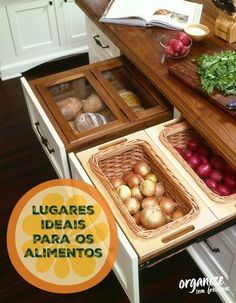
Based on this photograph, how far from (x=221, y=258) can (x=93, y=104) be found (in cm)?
72

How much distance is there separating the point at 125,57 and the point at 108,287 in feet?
3.08

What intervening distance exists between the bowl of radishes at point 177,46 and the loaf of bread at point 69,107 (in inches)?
14.5

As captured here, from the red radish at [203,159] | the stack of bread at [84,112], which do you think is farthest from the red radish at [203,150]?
the stack of bread at [84,112]

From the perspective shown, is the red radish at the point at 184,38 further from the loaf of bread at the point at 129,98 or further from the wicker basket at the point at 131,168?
the wicker basket at the point at 131,168

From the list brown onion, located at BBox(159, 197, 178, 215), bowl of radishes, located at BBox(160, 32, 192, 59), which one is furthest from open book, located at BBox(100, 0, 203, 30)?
brown onion, located at BBox(159, 197, 178, 215)

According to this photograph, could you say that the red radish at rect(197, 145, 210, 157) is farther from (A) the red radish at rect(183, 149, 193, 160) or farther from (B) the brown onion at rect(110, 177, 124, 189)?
(B) the brown onion at rect(110, 177, 124, 189)

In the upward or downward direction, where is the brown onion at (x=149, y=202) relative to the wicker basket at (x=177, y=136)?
downward

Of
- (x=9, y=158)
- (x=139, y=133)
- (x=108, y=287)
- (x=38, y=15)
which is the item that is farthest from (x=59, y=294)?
(x=38, y=15)

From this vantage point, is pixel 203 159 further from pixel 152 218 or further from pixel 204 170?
pixel 152 218

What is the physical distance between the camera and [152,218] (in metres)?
0.97

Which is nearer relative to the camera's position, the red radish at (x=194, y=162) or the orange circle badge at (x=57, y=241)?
the red radish at (x=194, y=162)

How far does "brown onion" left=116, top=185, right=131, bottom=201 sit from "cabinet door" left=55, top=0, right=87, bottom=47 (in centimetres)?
187

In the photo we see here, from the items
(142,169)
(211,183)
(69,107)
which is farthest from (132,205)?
(69,107)

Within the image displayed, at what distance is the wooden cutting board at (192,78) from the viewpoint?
1.03 m
